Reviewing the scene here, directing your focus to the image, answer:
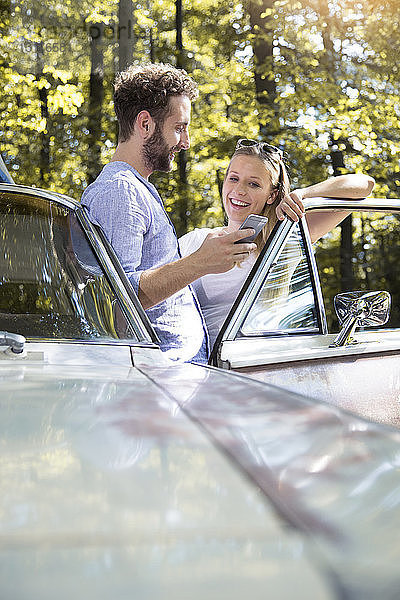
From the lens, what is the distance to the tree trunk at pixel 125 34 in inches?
444

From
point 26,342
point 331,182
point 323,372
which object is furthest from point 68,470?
point 331,182

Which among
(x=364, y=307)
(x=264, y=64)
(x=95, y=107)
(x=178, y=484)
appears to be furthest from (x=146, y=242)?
(x=264, y=64)

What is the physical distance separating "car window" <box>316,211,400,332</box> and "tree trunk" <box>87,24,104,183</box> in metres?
4.07

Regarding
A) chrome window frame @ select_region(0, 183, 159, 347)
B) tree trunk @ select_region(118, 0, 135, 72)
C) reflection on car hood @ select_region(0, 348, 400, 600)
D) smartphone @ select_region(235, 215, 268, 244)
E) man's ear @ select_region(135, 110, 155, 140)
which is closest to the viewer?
reflection on car hood @ select_region(0, 348, 400, 600)

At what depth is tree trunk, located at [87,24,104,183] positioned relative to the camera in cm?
1101

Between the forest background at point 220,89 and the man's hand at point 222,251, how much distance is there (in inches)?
349

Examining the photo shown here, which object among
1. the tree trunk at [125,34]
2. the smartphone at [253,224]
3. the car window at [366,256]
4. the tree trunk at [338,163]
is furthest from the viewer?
the car window at [366,256]

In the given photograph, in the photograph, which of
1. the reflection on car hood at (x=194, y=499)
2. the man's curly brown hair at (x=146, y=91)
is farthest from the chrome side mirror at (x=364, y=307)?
the reflection on car hood at (x=194, y=499)

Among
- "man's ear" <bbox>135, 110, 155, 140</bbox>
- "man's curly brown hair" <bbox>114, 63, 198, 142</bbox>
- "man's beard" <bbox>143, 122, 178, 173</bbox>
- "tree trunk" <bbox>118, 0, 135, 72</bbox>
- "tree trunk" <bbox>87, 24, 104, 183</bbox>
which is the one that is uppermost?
"tree trunk" <bbox>118, 0, 135, 72</bbox>

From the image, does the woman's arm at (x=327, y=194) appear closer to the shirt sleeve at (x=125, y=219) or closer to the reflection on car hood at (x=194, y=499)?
the shirt sleeve at (x=125, y=219)

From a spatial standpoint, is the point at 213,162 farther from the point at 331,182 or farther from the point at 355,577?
the point at 355,577


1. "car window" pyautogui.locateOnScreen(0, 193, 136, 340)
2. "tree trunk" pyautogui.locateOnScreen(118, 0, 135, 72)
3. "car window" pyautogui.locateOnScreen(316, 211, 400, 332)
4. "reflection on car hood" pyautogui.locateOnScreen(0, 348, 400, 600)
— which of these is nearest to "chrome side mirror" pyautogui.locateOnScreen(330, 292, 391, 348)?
"car window" pyautogui.locateOnScreen(0, 193, 136, 340)

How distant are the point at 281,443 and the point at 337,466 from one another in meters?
0.09

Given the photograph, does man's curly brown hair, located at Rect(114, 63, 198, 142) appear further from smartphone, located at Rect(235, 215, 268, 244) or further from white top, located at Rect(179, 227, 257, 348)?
smartphone, located at Rect(235, 215, 268, 244)
